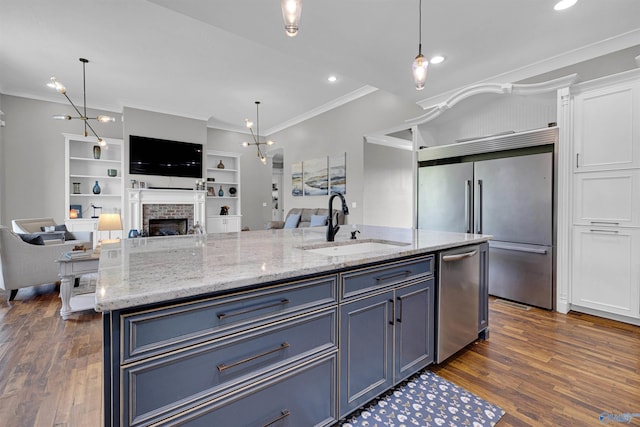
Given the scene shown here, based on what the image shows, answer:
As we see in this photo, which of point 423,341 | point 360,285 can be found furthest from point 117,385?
point 423,341

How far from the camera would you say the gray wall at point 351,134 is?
16.2 ft

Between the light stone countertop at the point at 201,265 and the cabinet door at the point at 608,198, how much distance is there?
185cm

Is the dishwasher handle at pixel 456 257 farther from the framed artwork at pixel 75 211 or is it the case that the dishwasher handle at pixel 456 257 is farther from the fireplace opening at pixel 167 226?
the framed artwork at pixel 75 211

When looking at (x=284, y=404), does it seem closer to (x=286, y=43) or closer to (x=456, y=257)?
(x=456, y=257)

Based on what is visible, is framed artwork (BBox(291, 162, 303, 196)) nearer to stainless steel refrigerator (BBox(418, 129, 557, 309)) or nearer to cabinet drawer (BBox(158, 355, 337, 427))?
stainless steel refrigerator (BBox(418, 129, 557, 309))

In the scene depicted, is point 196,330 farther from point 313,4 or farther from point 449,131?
point 449,131

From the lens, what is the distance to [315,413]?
1.28 m

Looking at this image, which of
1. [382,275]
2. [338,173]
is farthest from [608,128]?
[338,173]

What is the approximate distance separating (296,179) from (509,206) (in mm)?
4766

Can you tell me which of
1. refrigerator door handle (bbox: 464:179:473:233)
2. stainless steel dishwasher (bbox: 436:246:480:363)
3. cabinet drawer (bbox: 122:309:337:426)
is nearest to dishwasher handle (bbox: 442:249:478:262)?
stainless steel dishwasher (bbox: 436:246:480:363)

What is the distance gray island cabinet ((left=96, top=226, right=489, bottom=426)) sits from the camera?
87 cm

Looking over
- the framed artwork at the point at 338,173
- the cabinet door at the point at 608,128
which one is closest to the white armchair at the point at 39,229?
the framed artwork at the point at 338,173

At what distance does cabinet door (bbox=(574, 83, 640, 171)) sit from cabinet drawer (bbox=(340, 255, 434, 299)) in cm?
236

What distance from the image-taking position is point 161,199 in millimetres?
6402
